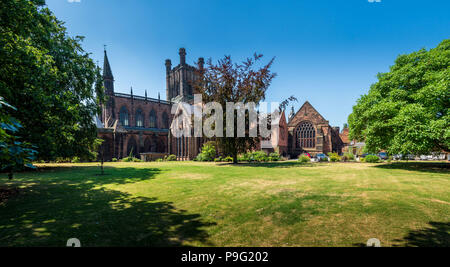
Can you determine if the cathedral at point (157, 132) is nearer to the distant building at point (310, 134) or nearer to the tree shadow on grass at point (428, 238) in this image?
the distant building at point (310, 134)

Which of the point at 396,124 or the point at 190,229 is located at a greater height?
the point at 396,124

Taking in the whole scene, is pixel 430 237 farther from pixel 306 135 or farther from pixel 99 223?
pixel 306 135

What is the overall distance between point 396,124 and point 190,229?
16.0 meters

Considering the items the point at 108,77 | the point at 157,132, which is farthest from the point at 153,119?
the point at 108,77

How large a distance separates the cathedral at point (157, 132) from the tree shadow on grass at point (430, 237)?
33843 mm

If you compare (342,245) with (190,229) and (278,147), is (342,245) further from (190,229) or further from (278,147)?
(278,147)

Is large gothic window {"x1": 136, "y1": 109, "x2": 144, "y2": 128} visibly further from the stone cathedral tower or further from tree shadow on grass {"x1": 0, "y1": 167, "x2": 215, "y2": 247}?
tree shadow on grass {"x1": 0, "y1": 167, "x2": 215, "y2": 247}

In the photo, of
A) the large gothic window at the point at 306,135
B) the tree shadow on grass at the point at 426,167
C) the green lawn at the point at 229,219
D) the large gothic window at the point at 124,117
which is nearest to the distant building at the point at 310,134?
the large gothic window at the point at 306,135

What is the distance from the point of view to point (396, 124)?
1303 centimetres

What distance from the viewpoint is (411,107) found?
13117 mm

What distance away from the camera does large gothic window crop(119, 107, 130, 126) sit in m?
48.6

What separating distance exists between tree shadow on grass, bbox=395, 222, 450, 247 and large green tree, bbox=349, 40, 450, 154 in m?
Result: 11.9

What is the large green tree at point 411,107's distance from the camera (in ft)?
40.2
